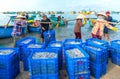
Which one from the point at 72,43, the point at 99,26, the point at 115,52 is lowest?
the point at 115,52

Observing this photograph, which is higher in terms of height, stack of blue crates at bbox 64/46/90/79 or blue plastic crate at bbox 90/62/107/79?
stack of blue crates at bbox 64/46/90/79

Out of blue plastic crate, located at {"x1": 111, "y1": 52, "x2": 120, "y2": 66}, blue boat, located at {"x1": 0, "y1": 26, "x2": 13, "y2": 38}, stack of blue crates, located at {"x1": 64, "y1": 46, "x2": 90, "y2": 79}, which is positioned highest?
stack of blue crates, located at {"x1": 64, "y1": 46, "x2": 90, "y2": 79}

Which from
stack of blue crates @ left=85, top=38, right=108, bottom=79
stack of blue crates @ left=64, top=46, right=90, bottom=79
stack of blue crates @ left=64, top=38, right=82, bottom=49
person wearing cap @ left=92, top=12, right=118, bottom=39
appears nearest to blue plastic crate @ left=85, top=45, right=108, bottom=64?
stack of blue crates @ left=85, top=38, right=108, bottom=79

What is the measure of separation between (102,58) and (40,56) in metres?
1.94

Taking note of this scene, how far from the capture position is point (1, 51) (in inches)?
244

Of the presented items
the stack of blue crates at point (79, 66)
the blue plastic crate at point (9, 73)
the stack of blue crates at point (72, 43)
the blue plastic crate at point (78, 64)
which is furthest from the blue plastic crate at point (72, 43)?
the blue plastic crate at point (9, 73)

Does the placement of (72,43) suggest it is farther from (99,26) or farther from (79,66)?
(79,66)

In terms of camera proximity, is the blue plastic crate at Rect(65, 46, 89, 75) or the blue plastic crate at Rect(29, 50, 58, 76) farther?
the blue plastic crate at Rect(65, 46, 89, 75)

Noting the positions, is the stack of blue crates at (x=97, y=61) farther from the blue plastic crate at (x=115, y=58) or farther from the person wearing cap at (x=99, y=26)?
the person wearing cap at (x=99, y=26)

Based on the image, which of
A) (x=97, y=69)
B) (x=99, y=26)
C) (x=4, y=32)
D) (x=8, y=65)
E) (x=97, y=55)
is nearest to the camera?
(x=8, y=65)

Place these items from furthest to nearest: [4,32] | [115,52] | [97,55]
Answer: [4,32] → [115,52] → [97,55]

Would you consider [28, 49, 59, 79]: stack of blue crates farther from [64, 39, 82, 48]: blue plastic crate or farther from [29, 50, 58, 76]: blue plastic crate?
[64, 39, 82, 48]: blue plastic crate

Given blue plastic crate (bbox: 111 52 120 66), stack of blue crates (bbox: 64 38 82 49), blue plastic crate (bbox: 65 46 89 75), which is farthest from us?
blue plastic crate (bbox: 111 52 120 66)

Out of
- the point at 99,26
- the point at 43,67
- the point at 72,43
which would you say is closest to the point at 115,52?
the point at 72,43
